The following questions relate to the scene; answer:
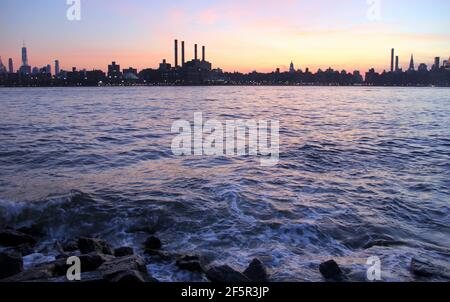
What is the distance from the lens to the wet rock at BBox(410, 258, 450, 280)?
22.1 feet

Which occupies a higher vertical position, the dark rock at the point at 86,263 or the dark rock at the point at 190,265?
the dark rock at the point at 86,263

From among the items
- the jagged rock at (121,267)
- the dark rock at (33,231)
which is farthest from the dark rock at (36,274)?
the dark rock at (33,231)

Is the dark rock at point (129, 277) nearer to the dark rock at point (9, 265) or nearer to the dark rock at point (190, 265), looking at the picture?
the dark rock at point (190, 265)

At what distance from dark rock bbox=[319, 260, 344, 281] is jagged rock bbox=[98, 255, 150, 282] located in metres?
3.05

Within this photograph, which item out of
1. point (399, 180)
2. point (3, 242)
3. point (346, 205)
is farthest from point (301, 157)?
point (3, 242)

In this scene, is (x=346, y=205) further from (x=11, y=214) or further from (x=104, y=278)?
(x=11, y=214)

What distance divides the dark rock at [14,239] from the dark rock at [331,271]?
19.6 feet

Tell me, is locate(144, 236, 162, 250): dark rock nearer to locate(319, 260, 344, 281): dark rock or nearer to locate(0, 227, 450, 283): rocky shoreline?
locate(0, 227, 450, 283): rocky shoreline

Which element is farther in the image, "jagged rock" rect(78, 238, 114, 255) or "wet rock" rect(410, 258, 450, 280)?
"jagged rock" rect(78, 238, 114, 255)

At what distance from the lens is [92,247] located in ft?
23.5

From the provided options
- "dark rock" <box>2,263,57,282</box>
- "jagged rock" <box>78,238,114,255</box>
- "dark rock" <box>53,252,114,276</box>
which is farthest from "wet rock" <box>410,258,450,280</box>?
"dark rock" <box>2,263,57,282</box>

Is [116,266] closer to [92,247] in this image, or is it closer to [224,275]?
[92,247]

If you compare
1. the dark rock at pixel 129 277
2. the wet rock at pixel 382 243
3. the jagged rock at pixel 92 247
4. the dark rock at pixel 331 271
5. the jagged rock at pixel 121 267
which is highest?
the dark rock at pixel 129 277

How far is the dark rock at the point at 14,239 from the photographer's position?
7.88 meters
